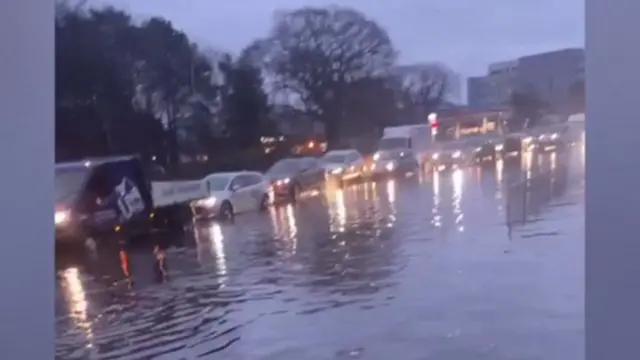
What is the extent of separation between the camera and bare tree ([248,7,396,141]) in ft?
9.26

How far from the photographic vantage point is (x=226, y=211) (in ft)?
9.45

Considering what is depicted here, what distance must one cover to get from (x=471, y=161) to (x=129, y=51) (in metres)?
1.17

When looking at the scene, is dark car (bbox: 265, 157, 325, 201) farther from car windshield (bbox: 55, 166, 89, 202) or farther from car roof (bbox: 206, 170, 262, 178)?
car windshield (bbox: 55, 166, 89, 202)

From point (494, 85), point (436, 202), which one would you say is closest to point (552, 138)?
point (494, 85)

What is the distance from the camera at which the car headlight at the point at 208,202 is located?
2862mm

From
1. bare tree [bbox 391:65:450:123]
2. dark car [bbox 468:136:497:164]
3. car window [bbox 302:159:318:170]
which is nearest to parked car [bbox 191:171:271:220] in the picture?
car window [bbox 302:159:318:170]

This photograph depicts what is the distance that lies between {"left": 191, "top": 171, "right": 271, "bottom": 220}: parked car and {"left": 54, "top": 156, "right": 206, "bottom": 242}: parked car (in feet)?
0.11

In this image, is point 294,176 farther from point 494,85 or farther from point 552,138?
point 552,138

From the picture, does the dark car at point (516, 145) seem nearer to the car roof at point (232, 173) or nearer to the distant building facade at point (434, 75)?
the distant building facade at point (434, 75)

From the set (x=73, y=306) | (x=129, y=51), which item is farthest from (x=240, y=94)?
(x=73, y=306)

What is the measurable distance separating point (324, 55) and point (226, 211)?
0.61m

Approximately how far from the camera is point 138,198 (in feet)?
9.38

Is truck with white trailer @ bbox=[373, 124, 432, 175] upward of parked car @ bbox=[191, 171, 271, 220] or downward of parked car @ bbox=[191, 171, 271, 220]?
upward

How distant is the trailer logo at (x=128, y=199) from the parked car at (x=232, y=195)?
18 cm
